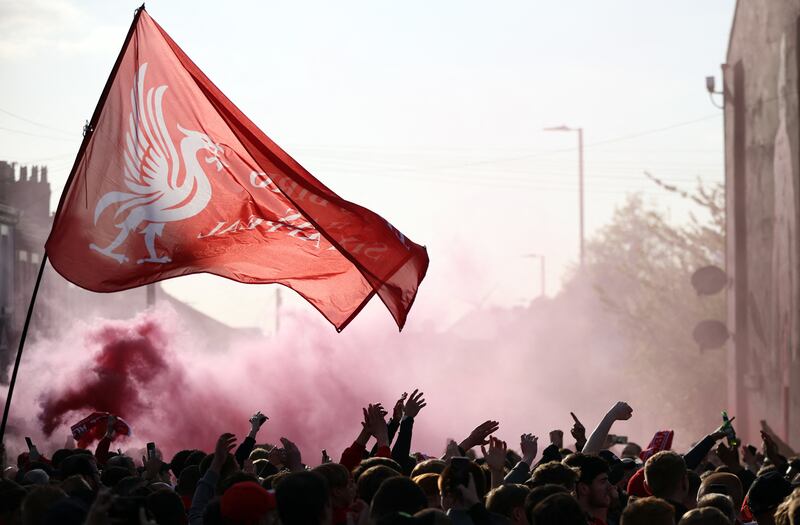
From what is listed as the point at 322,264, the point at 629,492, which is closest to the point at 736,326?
the point at 322,264

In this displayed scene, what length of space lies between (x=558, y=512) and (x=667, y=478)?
1.60 metres

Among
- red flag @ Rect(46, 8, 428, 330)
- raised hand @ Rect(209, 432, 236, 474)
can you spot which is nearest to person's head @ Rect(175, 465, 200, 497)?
raised hand @ Rect(209, 432, 236, 474)

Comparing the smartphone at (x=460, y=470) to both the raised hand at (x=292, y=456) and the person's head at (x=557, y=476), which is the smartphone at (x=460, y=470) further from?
the raised hand at (x=292, y=456)

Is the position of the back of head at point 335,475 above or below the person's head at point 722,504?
above

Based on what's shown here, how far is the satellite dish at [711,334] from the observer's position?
115ft

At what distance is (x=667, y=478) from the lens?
746 cm

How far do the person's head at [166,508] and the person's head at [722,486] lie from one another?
10.1 feet

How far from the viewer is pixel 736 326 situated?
107 ft

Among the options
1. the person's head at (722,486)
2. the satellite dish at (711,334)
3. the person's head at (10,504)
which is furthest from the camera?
the satellite dish at (711,334)

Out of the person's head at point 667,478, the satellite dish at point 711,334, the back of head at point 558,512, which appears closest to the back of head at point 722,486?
the person's head at point 667,478

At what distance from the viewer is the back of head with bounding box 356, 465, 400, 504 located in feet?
24.8

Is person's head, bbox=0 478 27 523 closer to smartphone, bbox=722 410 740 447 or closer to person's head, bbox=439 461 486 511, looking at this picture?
person's head, bbox=439 461 486 511

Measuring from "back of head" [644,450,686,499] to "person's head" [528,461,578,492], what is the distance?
1.32 feet

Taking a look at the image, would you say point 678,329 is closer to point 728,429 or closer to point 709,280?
point 709,280
